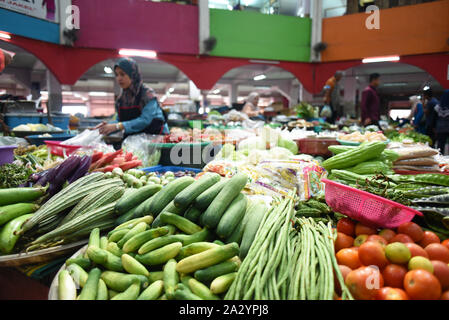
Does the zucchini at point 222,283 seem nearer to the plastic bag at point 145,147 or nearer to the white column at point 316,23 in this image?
the plastic bag at point 145,147

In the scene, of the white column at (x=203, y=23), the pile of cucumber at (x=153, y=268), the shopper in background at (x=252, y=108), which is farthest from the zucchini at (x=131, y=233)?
the white column at (x=203, y=23)

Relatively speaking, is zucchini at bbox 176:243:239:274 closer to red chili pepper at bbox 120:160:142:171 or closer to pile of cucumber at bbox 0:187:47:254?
pile of cucumber at bbox 0:187:47:254

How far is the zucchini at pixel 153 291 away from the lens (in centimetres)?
109

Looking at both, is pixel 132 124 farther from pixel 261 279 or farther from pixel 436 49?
pixel 436 49

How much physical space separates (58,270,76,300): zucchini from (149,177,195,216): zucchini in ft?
1.72

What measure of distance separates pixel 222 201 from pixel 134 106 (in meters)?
3.37

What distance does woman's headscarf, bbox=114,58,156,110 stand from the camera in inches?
162

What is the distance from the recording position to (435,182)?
208 centimetres

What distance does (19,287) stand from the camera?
1.76 meters

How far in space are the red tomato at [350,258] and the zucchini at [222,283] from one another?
0.52m

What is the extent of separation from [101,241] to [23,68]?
21306 millimetres

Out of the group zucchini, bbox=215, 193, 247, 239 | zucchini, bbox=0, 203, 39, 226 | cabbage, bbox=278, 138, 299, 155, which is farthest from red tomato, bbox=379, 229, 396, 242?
cabbage, bbox=278, 138, 299, 155

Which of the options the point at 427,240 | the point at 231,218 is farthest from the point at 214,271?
the point at 427,240

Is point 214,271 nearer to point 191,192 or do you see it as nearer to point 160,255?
point 160,255
